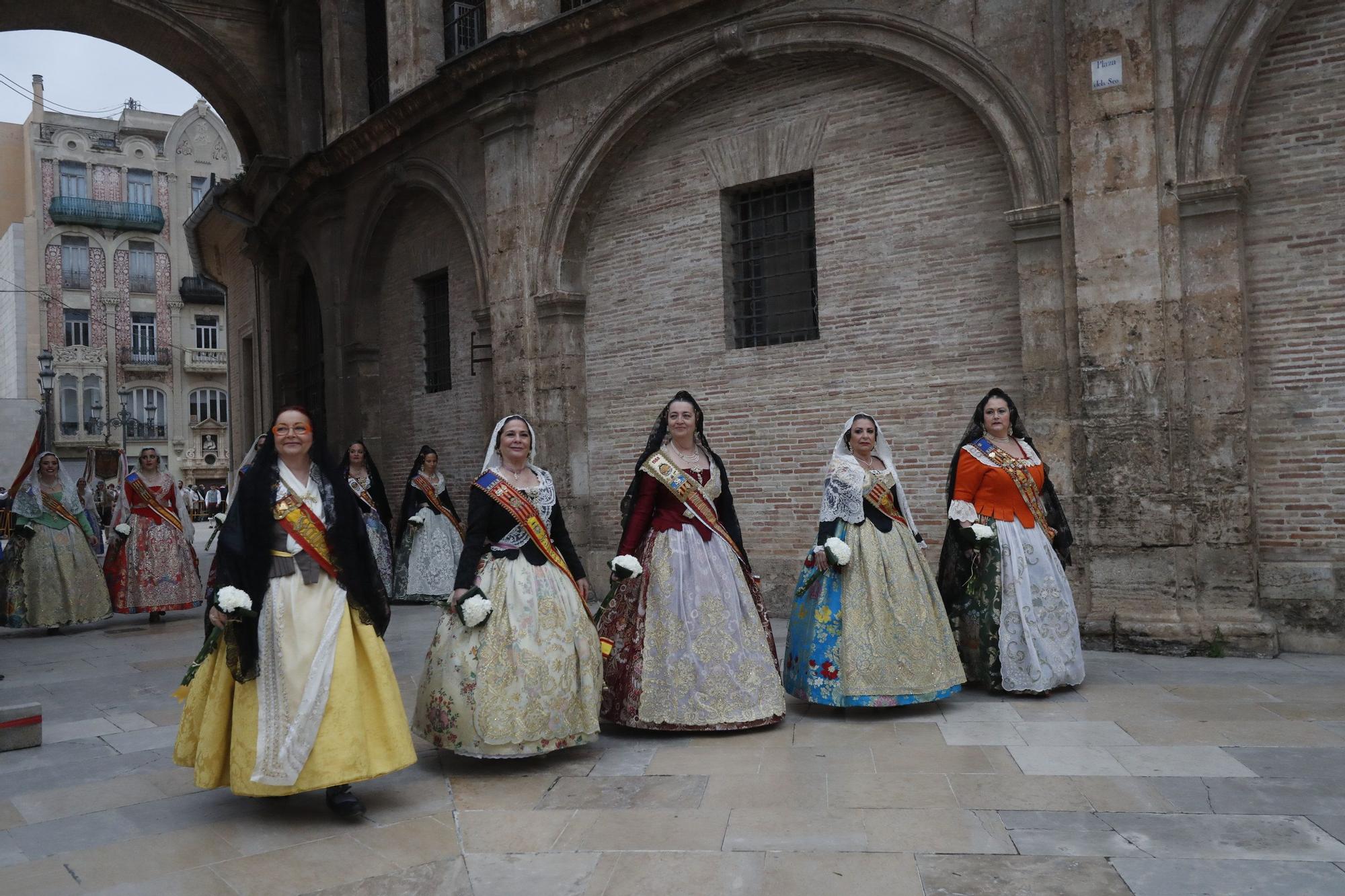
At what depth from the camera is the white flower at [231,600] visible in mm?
4281

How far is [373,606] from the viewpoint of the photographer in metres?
4.66

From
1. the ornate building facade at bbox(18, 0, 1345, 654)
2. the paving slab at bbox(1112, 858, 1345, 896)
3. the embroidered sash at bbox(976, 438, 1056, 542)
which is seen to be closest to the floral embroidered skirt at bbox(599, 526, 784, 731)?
the embroidered sash at bbox(976, 438, 1056, 542)

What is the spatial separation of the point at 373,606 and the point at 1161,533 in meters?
5.53

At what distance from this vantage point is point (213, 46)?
658 inches

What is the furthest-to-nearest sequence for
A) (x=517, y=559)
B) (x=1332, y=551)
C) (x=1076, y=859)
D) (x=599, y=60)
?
(x=599, y=60) < (x=1332, y=551) < (x=517, y=559) < (x=1076, y=859)

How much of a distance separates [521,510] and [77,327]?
42.7 meters

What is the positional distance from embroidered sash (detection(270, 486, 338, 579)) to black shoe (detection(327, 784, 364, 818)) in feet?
2.83

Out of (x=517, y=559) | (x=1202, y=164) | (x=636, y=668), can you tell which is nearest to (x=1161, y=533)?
(x=1202, y=164)

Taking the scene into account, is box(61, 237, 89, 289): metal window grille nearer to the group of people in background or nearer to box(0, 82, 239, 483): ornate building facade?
box(0, 82, 239, 483): ornate building facade

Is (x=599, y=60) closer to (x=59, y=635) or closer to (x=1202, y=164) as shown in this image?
(x=1202, y=164)

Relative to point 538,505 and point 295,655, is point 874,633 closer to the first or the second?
point 538,505

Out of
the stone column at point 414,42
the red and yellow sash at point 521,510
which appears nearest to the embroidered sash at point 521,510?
the red and yellow sash at point 521,510

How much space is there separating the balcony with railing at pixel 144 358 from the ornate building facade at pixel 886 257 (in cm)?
2937

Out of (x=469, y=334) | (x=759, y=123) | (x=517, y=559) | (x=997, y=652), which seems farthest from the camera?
(x=469, y=334)
